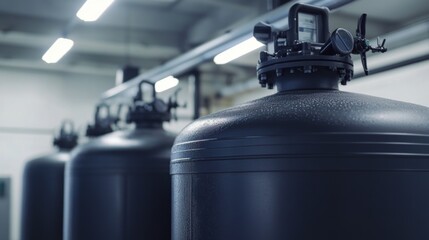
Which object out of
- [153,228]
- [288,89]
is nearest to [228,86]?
[153,228]

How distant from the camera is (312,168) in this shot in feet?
3.40

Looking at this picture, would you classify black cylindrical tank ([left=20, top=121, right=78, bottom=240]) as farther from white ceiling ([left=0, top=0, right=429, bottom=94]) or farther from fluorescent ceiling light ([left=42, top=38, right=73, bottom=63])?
white ceiling ([left=0, top=0, right=429, bottom=94])

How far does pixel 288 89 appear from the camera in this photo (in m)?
1.33

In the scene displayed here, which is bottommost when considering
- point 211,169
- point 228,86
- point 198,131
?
point 211,169

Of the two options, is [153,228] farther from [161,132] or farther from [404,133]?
[404,133]

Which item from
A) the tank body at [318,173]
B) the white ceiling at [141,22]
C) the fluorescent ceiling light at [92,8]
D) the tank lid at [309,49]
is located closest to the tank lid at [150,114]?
the fluorescent ceiling light at [92,8]

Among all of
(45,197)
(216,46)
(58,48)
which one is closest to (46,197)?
(45,197)

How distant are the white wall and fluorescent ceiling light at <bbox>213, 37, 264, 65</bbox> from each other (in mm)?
3767

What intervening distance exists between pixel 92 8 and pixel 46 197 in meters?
1.57

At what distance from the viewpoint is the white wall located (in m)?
5.72

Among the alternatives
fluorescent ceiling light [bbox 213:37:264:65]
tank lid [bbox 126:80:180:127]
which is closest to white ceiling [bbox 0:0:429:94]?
fluorescent ceiling light [bbox 213:37:264:65]

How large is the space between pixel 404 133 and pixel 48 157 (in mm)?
2949

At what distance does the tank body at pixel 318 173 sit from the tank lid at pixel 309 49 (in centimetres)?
12

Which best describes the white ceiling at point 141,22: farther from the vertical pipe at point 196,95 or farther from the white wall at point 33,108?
the white wall at point 33,108
